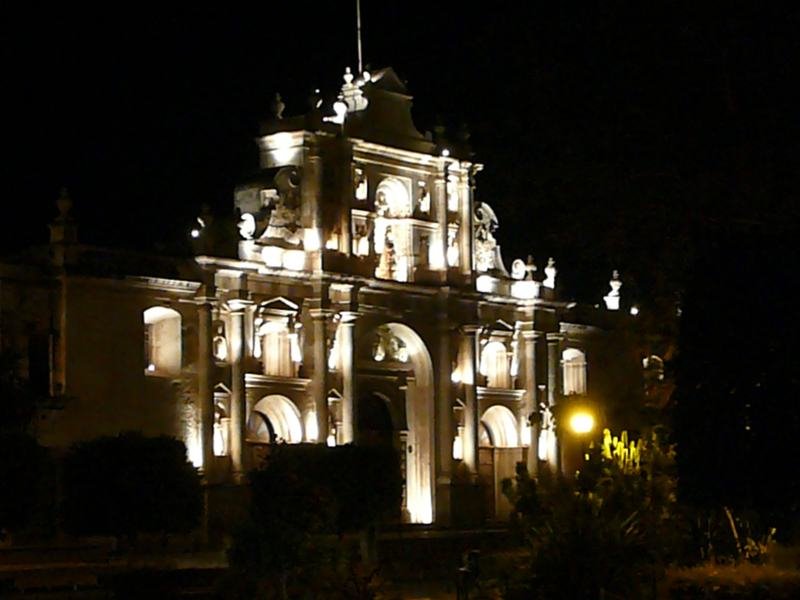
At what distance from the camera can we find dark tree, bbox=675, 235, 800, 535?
2848 centimetres

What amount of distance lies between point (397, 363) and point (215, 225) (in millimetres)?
9478

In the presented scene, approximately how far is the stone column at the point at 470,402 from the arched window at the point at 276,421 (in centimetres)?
683

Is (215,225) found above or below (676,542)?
above

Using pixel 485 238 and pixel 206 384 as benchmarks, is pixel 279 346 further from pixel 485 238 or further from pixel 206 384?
pixel 485 238

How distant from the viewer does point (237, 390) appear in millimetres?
50812

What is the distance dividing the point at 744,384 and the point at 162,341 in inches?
982

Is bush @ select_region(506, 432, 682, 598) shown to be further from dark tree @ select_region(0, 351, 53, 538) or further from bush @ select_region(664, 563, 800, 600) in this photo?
dark tree @ select_region(0, 351, 53, 538)

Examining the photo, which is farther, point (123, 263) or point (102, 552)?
point (123, 263)

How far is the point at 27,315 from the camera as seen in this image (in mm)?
46156

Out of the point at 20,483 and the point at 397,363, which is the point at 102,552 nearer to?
the point at 20,483

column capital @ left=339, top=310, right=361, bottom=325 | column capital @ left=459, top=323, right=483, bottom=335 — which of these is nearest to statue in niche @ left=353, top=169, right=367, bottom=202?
column capital @ left=339, top=310, right=361, bottom=325

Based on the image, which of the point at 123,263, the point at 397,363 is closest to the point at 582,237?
the point at 123,263

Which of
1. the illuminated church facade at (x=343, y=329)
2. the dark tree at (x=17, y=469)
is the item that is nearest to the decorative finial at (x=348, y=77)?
the illuminated church facade at (x=343, y=329)

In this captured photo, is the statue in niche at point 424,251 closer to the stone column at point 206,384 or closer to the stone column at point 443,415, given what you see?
the stone column at point 443,415
